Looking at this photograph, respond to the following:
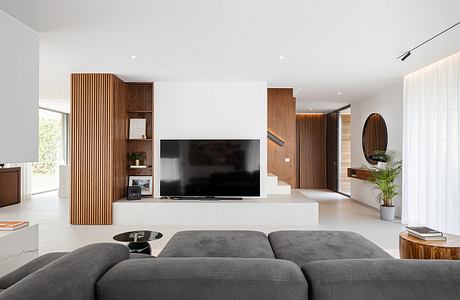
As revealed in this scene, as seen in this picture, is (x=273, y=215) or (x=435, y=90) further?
(x=273, y=215)

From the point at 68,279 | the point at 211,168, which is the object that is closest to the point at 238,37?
the point at 211,168

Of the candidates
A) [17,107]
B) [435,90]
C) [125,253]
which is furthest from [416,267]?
[435,90]

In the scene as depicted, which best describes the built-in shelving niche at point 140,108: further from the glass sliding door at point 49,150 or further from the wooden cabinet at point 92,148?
the glass sliding door at point 49,150

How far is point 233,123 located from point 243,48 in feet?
6.45

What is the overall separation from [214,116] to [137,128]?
147 centimetres

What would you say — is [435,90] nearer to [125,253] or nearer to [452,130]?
[452,130]

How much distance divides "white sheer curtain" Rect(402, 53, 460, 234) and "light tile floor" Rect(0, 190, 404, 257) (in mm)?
567

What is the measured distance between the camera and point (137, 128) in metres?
5.80

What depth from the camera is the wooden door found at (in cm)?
964

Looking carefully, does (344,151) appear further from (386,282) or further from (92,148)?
(386,282)

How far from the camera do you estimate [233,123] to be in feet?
18.6

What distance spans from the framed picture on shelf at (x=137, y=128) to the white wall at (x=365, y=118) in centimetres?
481

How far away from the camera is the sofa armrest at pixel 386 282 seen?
45.4 inches

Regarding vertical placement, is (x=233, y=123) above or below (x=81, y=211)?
above
